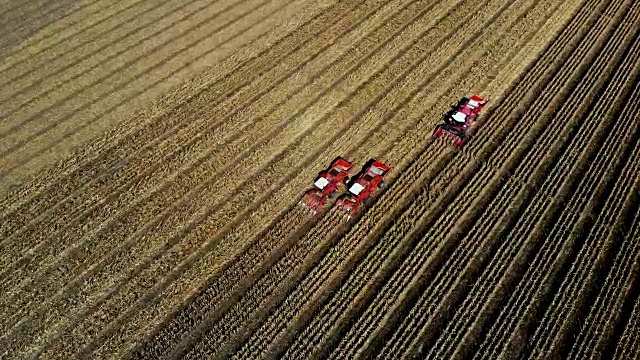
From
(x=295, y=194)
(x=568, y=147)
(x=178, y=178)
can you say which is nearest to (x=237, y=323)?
(x=295, y=194)

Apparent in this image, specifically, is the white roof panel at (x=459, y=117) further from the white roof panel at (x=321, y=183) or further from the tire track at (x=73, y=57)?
the tire track at (x=73, y=57)

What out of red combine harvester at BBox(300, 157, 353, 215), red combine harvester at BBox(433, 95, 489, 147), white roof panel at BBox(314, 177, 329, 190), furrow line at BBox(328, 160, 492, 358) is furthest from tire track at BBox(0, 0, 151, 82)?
furrow line at BBox(328, 160, 492, 358)

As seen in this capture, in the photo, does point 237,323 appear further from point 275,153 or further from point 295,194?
point 275,153

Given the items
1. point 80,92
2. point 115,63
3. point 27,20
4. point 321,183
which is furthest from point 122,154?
point 27,20

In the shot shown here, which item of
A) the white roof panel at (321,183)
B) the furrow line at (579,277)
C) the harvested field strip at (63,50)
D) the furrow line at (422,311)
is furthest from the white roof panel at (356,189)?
the harvested field strip at (63,50)

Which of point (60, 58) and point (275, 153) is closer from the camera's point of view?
point (275, 153)

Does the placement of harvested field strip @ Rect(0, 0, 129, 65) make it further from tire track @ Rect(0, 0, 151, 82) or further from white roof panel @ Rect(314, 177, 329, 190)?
white roof panel @ Rect(314, 177, 329, 190)
